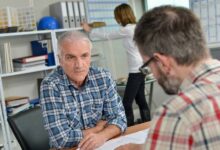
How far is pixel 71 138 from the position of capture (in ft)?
4.71

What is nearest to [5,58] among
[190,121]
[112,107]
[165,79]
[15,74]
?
[15,74]

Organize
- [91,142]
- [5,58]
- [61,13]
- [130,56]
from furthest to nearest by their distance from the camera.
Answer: [61,13] → [130,56] → [5,58] → [91,142]

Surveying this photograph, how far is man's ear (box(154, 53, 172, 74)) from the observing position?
0.77m

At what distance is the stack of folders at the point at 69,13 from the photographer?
3.54 metres

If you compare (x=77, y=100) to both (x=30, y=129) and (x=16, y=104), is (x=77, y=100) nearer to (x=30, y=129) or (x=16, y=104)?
(x=30, y=129)

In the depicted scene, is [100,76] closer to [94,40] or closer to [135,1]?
[94,40]

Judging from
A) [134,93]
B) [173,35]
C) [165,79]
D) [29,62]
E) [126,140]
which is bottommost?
[134,93]

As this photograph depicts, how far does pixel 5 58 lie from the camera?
3113mm

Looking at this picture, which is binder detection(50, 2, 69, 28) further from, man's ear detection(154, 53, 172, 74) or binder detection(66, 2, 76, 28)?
man's ear detection(154, 53, 172, 74)

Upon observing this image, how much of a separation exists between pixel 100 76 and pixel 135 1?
2.92m

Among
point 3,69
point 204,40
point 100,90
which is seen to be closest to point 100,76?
point 100,90

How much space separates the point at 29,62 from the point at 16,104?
18.4 inches

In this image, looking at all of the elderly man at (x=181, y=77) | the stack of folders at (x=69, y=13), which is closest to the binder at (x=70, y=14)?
the stack of folders at (x=69, y=13)

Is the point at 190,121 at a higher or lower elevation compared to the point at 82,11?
lower
